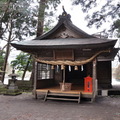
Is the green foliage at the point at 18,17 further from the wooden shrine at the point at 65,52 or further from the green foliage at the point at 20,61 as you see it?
the wooden shrine at the point at 65,52

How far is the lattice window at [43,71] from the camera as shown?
987 centimetres

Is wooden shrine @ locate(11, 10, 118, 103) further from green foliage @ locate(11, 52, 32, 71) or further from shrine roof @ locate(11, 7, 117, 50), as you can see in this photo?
green foliage @ locate(11, 52, 32, 71)

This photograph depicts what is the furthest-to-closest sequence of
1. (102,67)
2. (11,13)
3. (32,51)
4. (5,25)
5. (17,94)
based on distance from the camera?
(5,25) → (11,13) → (102,67) → (17,94) → (32,51)

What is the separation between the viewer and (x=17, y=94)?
10.2m

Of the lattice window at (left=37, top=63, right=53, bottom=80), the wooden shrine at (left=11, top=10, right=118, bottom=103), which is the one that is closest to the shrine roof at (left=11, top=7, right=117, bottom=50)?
the wooden shrine at (left=11, top=10, right=118, bottom=103)

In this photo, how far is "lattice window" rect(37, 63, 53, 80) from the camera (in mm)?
9867

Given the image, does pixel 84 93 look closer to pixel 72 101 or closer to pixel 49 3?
pixel 72 101

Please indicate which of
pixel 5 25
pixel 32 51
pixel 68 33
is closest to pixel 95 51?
pixel 68 33

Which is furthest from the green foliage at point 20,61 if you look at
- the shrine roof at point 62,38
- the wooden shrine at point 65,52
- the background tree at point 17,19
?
the shrine roof at point 62,38

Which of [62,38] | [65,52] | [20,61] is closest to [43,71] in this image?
[65,52]

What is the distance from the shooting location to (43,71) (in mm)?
10320

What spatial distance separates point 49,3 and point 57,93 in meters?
9.70

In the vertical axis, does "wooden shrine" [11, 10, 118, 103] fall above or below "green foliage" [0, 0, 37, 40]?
below

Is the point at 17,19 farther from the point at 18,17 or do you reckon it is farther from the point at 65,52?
the point at 65,52
